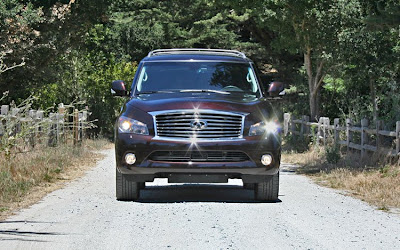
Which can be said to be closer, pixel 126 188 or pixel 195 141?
pixel 195 141

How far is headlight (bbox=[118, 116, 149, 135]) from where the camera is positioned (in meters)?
11.5

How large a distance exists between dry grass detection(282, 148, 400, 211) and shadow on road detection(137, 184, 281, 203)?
200 cm

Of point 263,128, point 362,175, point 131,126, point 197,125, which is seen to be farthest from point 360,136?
point 131,126

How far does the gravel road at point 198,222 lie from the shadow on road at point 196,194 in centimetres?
2

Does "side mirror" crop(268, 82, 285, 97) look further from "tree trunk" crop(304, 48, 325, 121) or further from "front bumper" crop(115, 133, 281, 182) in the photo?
"tree trunk" crop(304, 48, 325, 121)

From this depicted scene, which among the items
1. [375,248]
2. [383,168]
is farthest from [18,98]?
[375,248]

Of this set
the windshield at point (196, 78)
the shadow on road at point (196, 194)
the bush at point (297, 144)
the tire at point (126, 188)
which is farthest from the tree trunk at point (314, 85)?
the tire at point (126, 188)

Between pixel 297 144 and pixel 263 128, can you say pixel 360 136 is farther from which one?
pixel 263 128

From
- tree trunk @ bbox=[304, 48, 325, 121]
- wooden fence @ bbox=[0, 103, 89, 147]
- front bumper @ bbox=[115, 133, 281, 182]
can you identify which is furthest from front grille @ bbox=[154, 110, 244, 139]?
tree trunk @ bbox=[304, 48, 325, 121]

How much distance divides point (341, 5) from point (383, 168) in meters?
10.6

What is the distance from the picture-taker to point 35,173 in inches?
581

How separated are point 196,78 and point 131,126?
1.81 m

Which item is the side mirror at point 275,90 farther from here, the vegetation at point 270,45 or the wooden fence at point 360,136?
the wooden fence at point 360,136

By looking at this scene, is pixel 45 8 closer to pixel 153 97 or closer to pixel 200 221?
pixel 153 97
